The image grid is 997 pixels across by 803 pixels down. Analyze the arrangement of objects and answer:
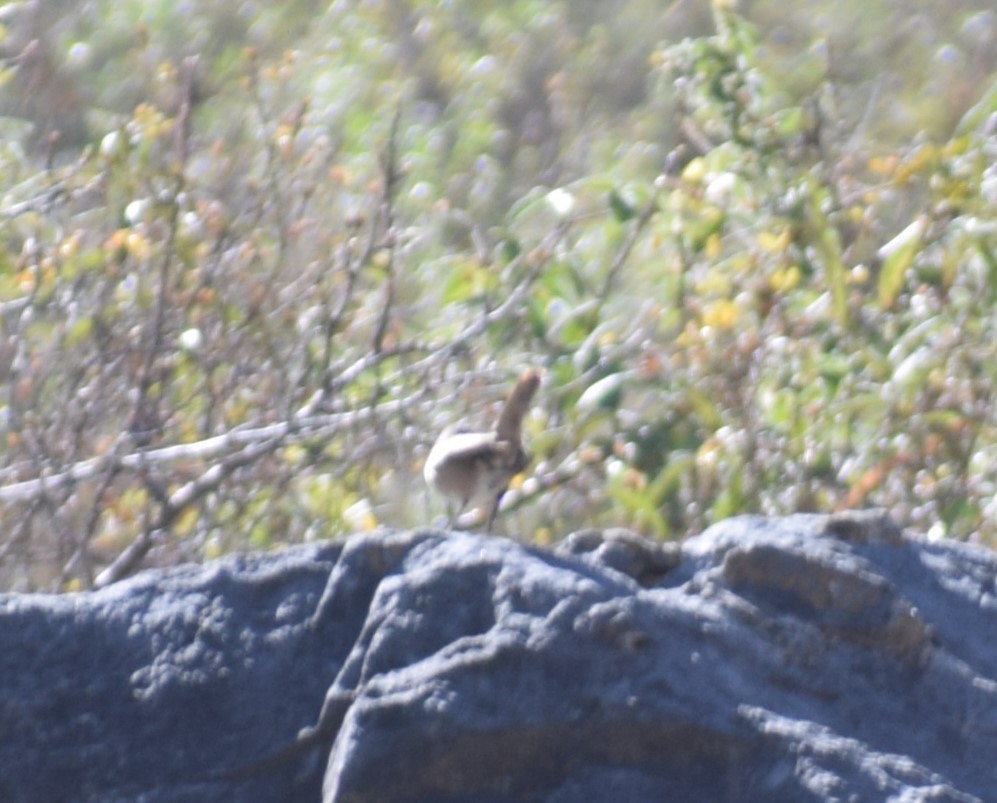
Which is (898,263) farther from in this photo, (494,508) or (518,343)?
(494,508)

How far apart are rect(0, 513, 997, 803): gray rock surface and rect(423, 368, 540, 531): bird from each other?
1.72 metres

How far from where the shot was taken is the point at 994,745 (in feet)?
9.22

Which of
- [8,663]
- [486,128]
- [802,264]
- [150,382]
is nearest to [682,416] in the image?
[802,264]

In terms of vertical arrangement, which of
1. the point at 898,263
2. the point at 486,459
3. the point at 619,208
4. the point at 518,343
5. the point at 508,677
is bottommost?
the point at 518,343

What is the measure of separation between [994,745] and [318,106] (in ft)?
20.1

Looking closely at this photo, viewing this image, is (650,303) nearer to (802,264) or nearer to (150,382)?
(802,264)

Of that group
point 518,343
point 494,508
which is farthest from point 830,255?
point 494,508

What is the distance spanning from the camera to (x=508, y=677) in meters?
2.67

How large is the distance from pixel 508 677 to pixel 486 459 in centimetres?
210

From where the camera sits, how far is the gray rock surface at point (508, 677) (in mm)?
2633

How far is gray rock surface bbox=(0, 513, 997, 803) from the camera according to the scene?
2633 millimetres

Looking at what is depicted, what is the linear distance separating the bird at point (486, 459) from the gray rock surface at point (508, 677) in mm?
1719

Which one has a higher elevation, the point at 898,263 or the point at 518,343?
the point at 898,263

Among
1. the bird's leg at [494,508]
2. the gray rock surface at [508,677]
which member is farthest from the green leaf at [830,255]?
the gray rock surface at [508,677]
